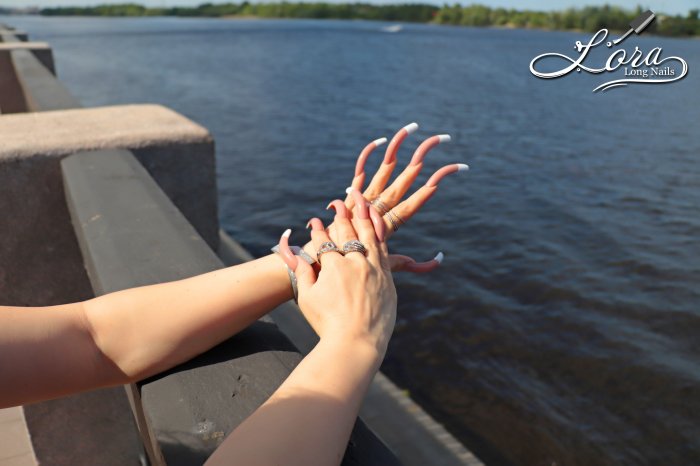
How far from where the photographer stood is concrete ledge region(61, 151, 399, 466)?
1.21 meters

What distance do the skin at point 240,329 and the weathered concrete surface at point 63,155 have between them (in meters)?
1.20

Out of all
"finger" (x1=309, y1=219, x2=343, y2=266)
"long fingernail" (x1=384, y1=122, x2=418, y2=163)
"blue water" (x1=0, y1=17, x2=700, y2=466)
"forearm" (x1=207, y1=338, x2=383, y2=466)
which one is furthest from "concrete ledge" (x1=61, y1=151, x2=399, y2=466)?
"blue water" (x1=0, y1=17, x2=700, y2=466)

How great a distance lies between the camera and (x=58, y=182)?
8.50ft

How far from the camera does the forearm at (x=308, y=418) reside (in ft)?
3.50

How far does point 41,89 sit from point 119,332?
4.19 meters

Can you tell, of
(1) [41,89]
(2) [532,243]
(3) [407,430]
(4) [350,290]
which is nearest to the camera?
(4) [350,290]

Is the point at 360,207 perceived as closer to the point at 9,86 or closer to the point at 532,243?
the point at 9,86

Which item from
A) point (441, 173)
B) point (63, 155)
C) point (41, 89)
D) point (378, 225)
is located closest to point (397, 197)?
point (441, 173)

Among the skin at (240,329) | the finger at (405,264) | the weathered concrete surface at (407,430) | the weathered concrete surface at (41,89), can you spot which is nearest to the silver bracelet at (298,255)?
the skin at (240,329)

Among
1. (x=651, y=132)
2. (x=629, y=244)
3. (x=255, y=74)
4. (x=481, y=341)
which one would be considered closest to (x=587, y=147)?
(x=651, y=132)

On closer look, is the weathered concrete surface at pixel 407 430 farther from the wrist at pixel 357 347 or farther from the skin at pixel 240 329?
the wrist at pixel 357 347

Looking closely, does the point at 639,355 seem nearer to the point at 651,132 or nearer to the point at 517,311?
the point at 517,311

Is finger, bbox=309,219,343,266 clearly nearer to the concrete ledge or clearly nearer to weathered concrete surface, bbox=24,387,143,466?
the concrete ledge

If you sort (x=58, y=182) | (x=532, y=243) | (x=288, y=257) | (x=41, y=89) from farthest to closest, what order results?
(x=532, y=243) < (x=41, y=89) < (x=58, y=182) < (x=288, y=257)
